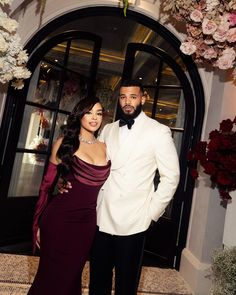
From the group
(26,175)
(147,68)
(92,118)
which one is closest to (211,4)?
(92,118)

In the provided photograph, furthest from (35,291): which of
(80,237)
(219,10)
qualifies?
(219,10)

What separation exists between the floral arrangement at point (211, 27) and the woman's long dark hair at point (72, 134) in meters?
1.25

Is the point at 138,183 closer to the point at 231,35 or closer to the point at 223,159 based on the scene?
the point at 223,159

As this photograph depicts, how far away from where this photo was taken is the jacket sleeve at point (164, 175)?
199 cm

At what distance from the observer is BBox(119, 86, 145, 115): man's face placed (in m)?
2.05

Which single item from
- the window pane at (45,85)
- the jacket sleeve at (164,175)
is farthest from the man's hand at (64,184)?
the window pane at (45,85)

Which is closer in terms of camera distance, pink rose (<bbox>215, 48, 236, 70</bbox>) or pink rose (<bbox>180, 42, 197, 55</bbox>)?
pink rose (<bbox>215, 48, 236, 70</bbox>)

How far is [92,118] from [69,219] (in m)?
0.65

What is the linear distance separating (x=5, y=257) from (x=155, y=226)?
5.70 ft

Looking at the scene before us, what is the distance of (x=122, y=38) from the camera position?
6.11 m

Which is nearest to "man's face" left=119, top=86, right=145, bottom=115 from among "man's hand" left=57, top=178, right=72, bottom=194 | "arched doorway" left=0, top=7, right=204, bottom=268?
"man's hand" left=57, top=178, right=72, bottom=194

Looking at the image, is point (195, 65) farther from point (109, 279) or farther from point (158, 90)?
point (109, 279)

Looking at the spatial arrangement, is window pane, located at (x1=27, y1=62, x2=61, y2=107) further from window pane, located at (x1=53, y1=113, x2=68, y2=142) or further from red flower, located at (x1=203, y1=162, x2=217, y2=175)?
red flower, located at (x1=203, y1=162, x2=217, y2=175)

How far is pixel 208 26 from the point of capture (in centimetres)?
268
